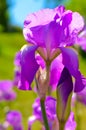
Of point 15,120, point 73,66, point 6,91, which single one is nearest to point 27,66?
point 73,66

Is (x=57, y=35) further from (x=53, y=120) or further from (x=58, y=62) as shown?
(x=53, y=120)

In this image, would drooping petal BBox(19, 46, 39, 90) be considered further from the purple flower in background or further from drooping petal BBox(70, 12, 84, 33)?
the purple flower in background

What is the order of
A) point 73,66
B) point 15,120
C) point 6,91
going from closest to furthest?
point 73,66, point 15,120, point 6,91

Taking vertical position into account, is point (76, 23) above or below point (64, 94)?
above

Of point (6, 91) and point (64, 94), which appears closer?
point (64, 94)

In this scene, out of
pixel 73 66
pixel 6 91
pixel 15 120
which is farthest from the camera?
pixel 6 91

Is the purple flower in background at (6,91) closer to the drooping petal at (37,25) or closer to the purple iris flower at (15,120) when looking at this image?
the purple iris flower at (15,120)

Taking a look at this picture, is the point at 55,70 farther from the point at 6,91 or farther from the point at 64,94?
the point at 6,91
